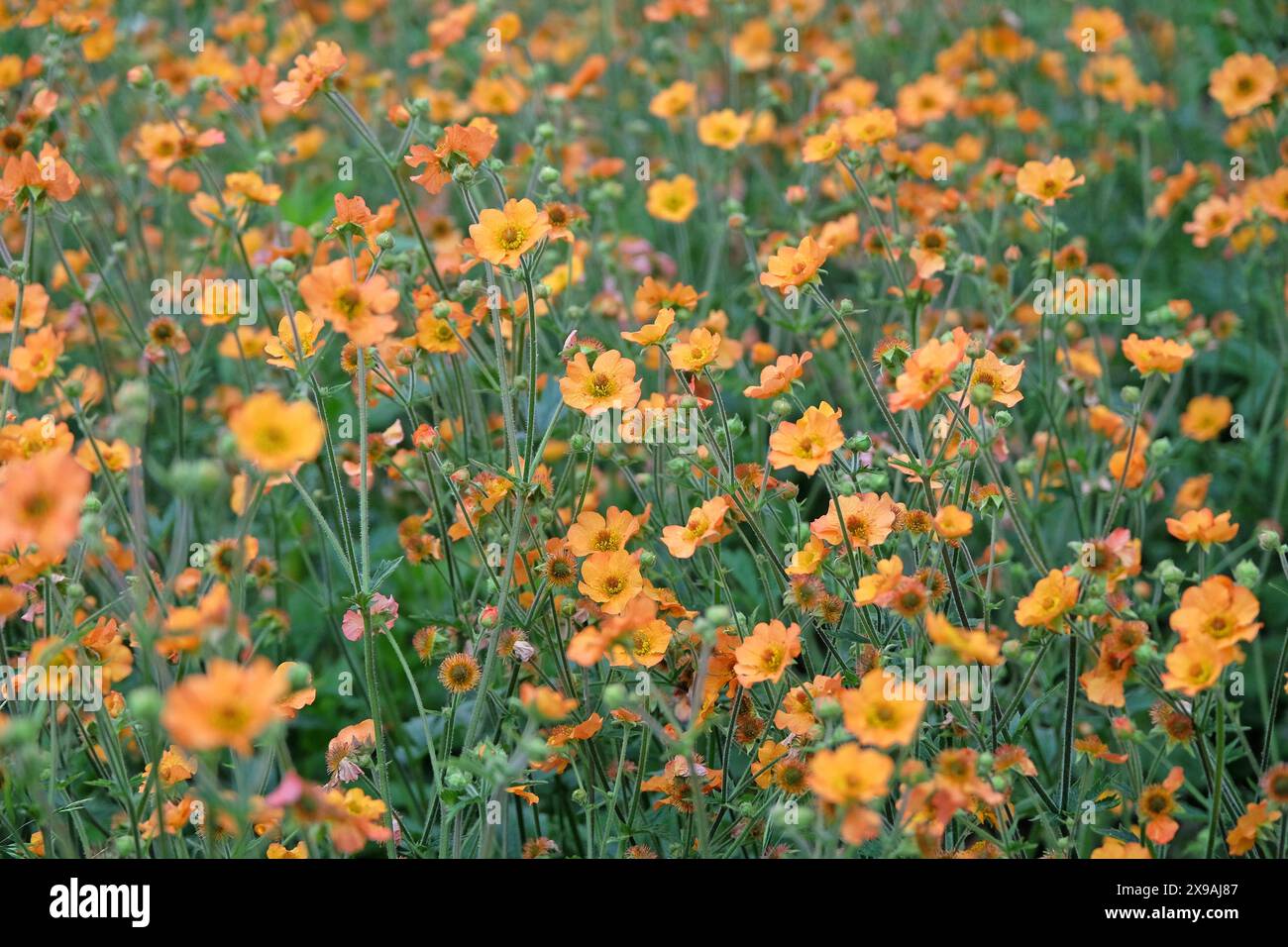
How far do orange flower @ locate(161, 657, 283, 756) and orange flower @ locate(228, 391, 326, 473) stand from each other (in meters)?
0.30

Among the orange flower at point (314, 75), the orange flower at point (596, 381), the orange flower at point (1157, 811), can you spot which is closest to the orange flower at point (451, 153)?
the orange flower at point (314, 75)

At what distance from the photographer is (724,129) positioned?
13.4 feet

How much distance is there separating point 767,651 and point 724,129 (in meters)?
2.30

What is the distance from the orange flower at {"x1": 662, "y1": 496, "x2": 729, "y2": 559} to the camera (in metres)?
2.41

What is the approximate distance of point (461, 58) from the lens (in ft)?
19.4

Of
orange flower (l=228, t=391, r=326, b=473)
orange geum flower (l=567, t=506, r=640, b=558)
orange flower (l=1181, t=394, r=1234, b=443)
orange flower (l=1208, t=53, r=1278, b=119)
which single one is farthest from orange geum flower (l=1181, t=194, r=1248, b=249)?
orange flower (l=228, t=391, r=326, b=473)

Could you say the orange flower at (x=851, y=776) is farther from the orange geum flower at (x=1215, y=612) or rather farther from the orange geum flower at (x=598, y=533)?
the orange geum flower at (x=598, y=533)

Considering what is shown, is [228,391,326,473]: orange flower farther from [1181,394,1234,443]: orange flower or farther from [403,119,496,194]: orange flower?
[1181,394,1234,443]: orange flower

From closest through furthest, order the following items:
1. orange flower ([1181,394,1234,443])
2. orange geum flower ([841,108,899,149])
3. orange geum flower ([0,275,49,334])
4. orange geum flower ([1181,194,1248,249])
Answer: orange geum flower ([0,275,49,334]), orange geum flower ([841,108,899,149]), orange flower ([1181,394,1234,443]), orange geum flower ([1181,194,1248,249])

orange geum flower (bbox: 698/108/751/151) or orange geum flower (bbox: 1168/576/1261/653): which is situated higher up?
orange geum flower (bbox: 698/108/751/151)

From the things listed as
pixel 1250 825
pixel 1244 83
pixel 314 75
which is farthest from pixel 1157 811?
pixel 1244 83

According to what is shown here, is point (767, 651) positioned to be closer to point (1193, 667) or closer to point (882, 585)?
point (882, 585)

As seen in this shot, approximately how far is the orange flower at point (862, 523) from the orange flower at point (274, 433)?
1.07 meters

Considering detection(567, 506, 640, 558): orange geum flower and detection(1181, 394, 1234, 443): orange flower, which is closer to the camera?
detection(567, 506, 640, 558): orange geum flower
